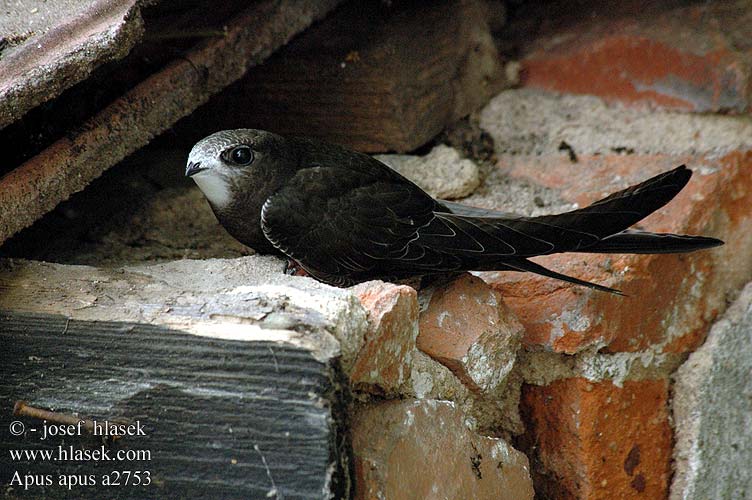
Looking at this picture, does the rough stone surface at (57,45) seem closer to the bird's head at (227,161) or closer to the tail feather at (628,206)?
the bird's head at (227,161)

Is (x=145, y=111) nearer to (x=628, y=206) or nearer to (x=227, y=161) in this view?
(x=227, y=161)

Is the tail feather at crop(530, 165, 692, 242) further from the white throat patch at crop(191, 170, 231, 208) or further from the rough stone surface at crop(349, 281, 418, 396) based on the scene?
Answer: the white throat patch at crop(191, 170, 231, 208)

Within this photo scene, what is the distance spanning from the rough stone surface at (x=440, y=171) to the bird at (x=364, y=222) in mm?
128

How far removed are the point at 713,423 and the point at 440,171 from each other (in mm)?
796

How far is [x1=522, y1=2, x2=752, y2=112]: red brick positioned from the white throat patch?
89 cm

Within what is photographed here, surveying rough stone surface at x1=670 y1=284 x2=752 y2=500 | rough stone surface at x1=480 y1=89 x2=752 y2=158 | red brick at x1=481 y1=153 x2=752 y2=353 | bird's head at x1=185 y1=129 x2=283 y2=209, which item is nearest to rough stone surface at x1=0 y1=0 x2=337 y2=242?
bird's head at x1=185 y1=129 x2=283 y2=209

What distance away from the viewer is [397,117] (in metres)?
2.06

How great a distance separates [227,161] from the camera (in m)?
1.79

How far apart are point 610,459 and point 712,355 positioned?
287 mm

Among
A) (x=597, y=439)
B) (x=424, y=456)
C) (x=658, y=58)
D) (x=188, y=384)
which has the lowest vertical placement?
(x=597, y=439)

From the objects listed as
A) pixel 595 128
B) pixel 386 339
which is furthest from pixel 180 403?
pixel 595 128

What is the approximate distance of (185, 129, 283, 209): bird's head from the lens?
1.77 metres

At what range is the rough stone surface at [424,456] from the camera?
124cm

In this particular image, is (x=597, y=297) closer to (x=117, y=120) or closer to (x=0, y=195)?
(x=117, y=120)
